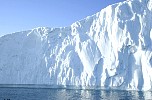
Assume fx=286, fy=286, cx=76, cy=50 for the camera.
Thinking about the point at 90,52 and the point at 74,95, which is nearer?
the point at 74,95

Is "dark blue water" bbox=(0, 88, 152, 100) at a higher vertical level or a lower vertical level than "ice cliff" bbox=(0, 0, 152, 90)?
lower

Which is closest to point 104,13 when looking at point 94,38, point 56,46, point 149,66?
point 94,38

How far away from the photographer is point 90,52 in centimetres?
15600

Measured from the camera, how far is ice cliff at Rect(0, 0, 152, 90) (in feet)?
449

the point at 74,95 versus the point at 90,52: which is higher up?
the point at 90,52

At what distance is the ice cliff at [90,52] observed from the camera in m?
137

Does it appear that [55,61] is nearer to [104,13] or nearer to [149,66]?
[104,13]

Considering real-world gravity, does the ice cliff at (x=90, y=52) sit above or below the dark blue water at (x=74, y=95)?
above

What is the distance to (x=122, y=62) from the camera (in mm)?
139500

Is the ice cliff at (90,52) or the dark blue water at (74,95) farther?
the ice cliff at (90,52)

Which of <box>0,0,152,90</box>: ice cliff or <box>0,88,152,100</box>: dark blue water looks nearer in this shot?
<box>0,88,152,100</box>: dark blue water

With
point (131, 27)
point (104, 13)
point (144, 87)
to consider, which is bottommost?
point (144, 87)

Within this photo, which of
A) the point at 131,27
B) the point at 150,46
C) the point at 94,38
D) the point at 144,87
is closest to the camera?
the point at 144,87

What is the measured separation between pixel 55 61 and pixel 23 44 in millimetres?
27537
